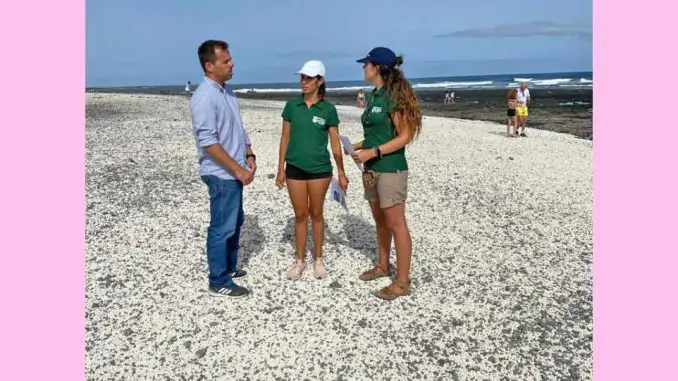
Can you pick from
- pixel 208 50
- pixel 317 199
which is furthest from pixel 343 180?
pixel 208 50

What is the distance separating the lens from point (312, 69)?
476 centimetres

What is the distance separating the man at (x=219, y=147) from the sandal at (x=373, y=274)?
1.70 meters

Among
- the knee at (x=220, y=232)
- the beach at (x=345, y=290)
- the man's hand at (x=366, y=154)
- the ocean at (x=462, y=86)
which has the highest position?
the ocean at (x=462, y=86)

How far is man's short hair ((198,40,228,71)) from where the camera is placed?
4.45 metres

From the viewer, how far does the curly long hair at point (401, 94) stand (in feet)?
14.6

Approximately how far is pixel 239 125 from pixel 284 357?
234 cm

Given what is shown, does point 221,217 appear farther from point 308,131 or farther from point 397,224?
point 397,224

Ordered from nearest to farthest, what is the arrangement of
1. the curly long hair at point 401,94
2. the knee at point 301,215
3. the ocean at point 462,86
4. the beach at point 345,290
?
the beach at point 345,290
the curly long hair at point 401,94
the knee at point 301,215
the ocean at point 462,86

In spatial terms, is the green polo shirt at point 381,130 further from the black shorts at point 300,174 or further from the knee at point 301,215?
the knee at point 301,215

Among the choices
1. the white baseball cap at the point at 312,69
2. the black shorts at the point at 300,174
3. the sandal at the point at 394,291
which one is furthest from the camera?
the sandal at the point at 394,291

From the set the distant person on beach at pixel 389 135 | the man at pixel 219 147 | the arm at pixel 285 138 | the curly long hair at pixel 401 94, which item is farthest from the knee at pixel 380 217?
the man at pixel 219 147

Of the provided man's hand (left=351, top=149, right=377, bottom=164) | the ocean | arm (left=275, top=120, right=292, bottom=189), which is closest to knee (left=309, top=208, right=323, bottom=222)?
arm (left=275, top=120, right=292, bottom=189)

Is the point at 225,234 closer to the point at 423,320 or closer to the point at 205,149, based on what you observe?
the point at 205,149

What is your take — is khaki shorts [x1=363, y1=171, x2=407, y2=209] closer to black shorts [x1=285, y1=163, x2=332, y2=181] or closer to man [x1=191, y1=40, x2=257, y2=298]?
black shorts [x1=285, y1=163, x2=332, y2=181]
